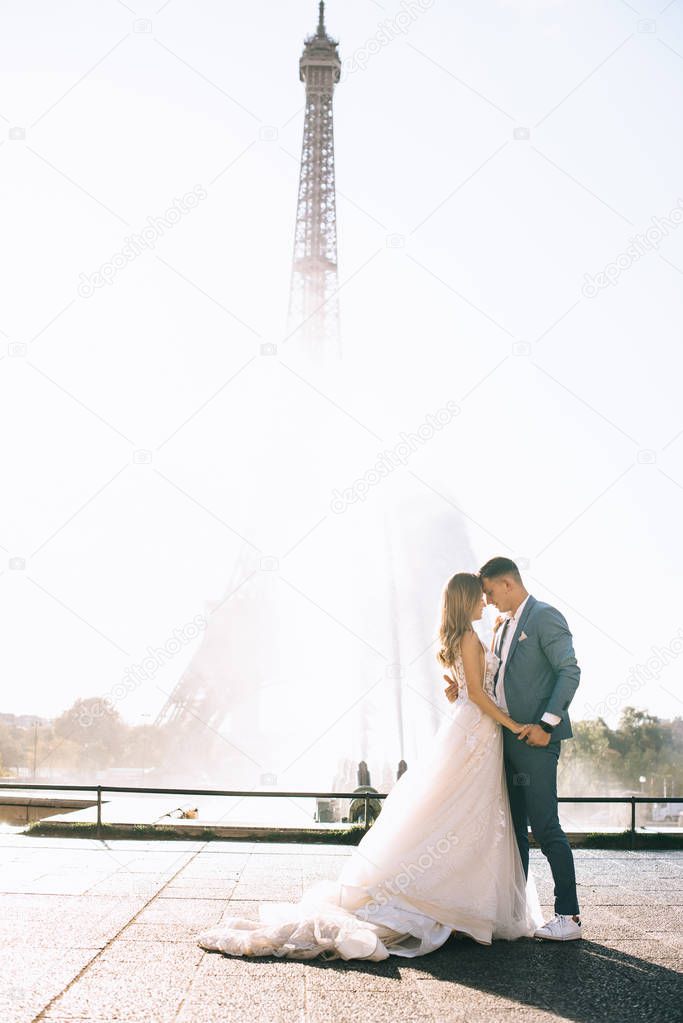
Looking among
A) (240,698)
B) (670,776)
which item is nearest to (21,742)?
(240,698)

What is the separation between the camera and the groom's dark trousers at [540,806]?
483 cm

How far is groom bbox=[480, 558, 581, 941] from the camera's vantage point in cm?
494

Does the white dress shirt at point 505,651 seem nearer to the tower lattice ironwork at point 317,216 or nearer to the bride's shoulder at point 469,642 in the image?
the bride's shoulder at point 469,642

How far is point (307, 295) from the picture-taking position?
128 feet

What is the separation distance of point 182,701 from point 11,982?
2916 cm

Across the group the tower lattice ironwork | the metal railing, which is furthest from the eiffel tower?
the metal railing

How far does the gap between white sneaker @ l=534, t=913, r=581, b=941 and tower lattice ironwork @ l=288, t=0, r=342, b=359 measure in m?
34.0


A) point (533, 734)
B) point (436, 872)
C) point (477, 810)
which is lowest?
point (436, 872)

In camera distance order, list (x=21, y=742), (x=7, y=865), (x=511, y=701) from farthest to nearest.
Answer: (x=21, y=742) < (x=7, y=865) < (x=511, y=701)

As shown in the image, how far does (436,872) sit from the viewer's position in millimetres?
4730

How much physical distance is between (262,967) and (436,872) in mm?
1064

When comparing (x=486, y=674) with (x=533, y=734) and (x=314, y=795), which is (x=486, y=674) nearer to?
(x=533, y=734)

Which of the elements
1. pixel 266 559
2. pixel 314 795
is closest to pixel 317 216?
pixel 266 559

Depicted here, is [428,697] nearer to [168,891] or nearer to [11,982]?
[168,891]
